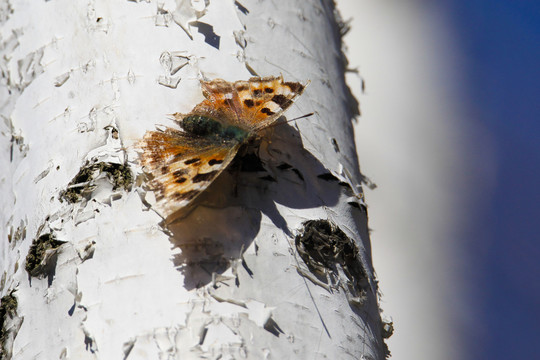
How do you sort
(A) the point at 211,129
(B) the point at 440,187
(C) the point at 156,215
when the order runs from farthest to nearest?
(B) the point at 440,187 → (A) the point at 211,129 → (C) the point at 156,215

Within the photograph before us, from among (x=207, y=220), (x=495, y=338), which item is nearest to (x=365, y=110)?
(x=495, y=338)

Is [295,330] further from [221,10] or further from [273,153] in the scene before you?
[221,10]

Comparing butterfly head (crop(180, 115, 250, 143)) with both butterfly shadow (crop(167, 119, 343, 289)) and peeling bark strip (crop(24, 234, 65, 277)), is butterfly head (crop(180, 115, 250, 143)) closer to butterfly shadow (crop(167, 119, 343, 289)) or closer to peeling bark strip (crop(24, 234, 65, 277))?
butterfly shadow (crop(167, 119, 343, 289))

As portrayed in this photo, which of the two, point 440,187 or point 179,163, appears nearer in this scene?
point 179,163

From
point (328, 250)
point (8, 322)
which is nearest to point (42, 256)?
point (8, 322)

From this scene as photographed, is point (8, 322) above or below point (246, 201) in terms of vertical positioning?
below

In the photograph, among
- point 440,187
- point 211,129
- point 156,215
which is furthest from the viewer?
point 440,187

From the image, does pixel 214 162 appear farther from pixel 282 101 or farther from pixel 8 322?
pixel 8 322
